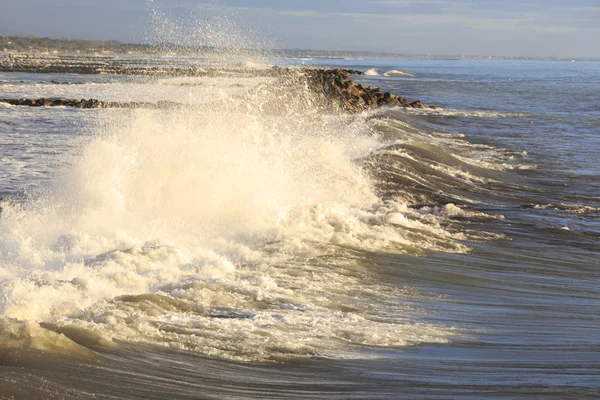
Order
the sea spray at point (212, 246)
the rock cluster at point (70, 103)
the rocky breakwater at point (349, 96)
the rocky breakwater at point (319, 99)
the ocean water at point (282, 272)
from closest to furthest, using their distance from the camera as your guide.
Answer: the ocean water at point (282, 272) < the sea spray at point (212, 246) < the rocky breakwater at point (319, 99) < the rock cluster at point (70, 103) < the rocky breakwater at point (349, 96)

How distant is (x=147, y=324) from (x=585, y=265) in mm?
5622

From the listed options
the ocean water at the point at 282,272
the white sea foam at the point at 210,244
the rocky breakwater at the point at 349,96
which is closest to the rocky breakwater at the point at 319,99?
the rocky breakwater at the point at 349,96

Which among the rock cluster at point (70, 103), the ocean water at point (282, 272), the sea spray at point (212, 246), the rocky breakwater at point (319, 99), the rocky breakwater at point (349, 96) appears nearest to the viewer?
the ocean water at point (282, 272)

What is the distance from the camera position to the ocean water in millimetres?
5402

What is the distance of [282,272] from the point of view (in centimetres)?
793

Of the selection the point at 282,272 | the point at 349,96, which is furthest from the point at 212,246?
the point at 349,96

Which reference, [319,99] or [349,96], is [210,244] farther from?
[349,96]

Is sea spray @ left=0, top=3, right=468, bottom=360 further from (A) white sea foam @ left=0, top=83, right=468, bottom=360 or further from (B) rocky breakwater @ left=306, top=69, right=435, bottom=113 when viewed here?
(B) rocky breakwater @ left=306, top=69, right=435, bottom=113

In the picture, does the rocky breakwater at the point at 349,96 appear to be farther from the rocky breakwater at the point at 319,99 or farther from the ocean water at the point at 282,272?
the ocean water at the point at 282,272

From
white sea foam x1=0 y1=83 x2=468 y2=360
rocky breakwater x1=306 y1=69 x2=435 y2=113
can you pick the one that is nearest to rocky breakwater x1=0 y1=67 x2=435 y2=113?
rocky breakwater x1=306 y1=69 x2=435 y2=113

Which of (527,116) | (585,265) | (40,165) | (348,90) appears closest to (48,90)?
(348,90)

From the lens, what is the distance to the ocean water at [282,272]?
5.40m

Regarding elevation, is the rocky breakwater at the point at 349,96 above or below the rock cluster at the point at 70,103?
above

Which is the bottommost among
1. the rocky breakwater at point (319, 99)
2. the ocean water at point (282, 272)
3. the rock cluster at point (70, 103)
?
the ocean water at point (282, 272)
